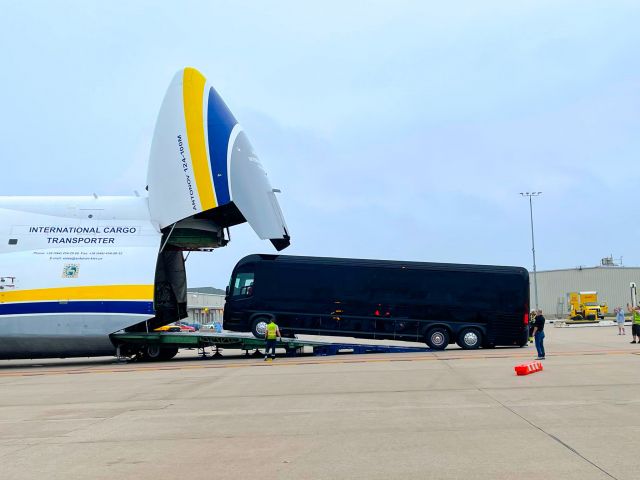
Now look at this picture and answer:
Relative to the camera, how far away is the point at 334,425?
9.20 metres

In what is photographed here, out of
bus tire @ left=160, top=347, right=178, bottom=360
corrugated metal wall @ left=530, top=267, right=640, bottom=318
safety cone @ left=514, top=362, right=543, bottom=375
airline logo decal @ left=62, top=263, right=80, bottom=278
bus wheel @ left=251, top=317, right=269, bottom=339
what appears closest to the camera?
safety cone @ left=514, top=362, right=543, bottom=375

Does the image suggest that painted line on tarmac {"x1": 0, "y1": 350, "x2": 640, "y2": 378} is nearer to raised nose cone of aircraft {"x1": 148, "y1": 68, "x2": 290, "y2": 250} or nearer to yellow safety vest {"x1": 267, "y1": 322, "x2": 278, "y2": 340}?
yellow safety vest {"x1": 267, "y1": 322, "x2": 278, "y2": 340}

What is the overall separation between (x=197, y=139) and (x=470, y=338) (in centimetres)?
1148

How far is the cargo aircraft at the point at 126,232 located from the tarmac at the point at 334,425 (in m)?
4.05

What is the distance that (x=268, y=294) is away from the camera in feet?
80.0

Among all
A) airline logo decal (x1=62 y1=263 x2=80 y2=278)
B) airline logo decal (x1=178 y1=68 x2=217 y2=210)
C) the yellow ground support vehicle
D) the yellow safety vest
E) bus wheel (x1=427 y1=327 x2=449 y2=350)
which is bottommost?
bus wheel (x1=427 y1=327 x2=449 y2=350)

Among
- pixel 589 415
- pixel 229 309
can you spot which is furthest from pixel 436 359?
pixel 589 415

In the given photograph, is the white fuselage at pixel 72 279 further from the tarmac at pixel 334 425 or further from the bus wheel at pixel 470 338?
the bus wheel at pixel 470 338

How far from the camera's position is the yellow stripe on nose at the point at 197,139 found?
2119 cm

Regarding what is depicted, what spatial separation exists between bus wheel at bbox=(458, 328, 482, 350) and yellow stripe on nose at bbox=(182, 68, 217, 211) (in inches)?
395

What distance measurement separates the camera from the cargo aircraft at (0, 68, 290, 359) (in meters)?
21.2

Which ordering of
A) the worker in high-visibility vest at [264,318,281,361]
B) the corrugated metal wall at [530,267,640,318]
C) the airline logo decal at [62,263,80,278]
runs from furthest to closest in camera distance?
1. the corrugated metal wall at [530,267,640,318]
2. the worker in high-visibility vest at [264,318,281,361]
3. the airline logo decal at [62,263,80,278]

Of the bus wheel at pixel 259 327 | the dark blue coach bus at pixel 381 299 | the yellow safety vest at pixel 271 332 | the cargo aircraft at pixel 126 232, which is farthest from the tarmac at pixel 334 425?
the dark blue coach bus at pixel 381 299

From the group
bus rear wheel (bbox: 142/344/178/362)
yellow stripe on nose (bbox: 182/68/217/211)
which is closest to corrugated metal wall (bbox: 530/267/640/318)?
bus rear wheel (bbox: 142/344/178/362)
